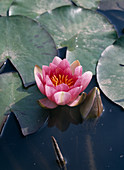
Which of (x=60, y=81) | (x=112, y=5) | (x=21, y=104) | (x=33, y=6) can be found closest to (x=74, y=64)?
(x=60, y=81)

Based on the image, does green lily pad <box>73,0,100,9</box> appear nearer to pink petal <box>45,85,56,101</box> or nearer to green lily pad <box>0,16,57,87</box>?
green lily pad <box>0,16,57,87</box>

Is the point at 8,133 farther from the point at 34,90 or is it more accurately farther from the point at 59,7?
the point at 59,7

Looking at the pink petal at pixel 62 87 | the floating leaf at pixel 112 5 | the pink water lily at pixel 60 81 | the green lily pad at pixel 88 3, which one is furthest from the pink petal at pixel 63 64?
the floating leaf at pixel 112 5

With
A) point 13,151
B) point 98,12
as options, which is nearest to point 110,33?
point 98,12

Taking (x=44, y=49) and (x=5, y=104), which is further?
(x=44, y=49)

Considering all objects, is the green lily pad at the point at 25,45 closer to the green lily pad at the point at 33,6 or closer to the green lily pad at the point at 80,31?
the green lily pad at the point at 80,31
